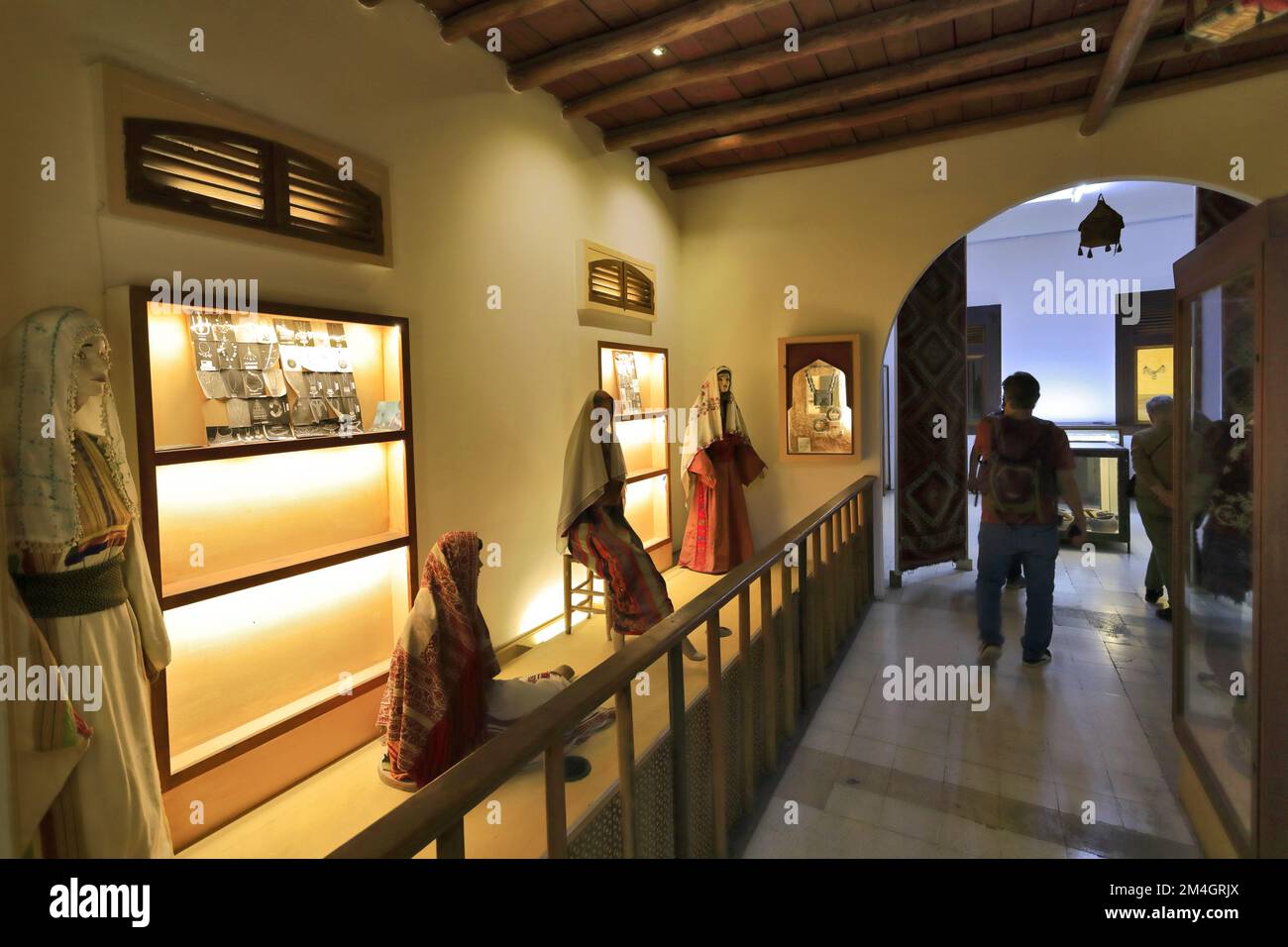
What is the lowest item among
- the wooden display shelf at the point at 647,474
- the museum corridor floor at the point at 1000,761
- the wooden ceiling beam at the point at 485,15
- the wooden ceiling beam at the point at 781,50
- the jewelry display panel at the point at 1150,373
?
the museum corridor floor at the point at 1000,761

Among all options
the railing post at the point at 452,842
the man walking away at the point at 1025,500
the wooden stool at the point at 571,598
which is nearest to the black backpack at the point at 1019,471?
the man walking away at the point at 1025,500

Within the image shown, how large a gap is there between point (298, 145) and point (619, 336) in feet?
9.34

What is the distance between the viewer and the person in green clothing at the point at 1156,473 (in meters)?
4.43

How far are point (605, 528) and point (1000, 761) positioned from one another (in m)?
2.13

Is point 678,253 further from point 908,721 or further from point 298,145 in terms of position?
point 908,721

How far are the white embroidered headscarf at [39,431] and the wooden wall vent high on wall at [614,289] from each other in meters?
3.24

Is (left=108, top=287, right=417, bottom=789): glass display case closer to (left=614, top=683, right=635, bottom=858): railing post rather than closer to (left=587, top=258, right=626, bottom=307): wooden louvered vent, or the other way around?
(left=614, top=683, right=635, bottom=858): railing post

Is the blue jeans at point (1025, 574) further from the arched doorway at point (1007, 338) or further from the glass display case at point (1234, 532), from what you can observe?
the arched doorway at point (1007, 338)

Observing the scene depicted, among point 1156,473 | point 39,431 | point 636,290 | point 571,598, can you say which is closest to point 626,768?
point 39,431

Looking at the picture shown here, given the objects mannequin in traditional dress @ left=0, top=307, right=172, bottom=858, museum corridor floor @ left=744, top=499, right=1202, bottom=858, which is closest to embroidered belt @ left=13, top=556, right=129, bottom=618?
mannequin in traditional dress @ left=0, top=307, right=172, bottom=858

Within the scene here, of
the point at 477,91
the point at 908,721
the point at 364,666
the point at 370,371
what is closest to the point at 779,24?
the point at 477,91

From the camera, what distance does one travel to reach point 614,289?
5113 mm

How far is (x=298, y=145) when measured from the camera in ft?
9.02

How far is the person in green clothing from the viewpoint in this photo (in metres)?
4.43
